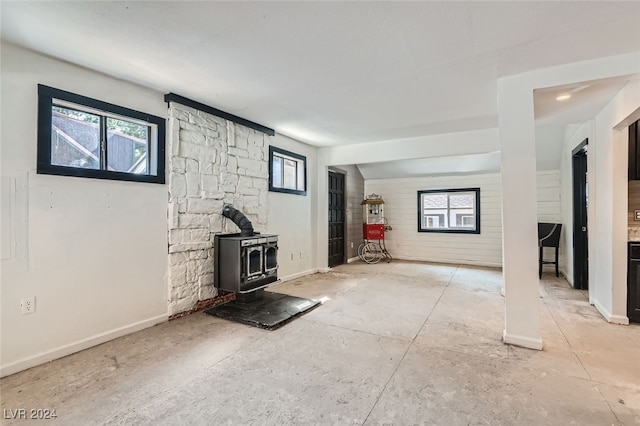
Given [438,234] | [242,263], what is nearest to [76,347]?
[242,263]

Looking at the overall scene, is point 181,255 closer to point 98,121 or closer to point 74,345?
point 74,345

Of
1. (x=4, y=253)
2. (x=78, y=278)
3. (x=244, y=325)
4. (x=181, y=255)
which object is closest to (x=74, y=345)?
(x=78, y=278)

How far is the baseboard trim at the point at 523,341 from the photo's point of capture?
96.8 inches

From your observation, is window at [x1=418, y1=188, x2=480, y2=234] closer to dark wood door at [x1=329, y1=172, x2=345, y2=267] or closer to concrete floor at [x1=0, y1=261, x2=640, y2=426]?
dark wood door at [x1=329, y1=172, x2=345, y2=267]

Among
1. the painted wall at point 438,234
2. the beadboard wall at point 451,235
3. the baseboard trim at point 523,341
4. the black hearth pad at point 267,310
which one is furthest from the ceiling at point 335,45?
the painted wall at point 438,234

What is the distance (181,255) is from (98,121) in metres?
1.57

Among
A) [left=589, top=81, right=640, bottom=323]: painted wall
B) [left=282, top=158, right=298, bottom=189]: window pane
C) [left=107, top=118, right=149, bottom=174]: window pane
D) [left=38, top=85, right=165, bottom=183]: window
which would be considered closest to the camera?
[left=38, top=85, right=165, bottom=183]: window

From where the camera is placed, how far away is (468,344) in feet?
8.42

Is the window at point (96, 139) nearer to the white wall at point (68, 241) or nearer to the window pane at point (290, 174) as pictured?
the white wall at point (68, 241)

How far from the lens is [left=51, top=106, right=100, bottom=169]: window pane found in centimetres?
245

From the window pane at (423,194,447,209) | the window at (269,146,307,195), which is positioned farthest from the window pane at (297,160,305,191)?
the window pane at (423,194,447,209)

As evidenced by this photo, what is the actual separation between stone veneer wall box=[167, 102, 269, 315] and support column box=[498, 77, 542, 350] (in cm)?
317

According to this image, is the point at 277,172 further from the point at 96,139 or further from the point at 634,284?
the point at 634,284

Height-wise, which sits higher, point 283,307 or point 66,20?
point 66,20
